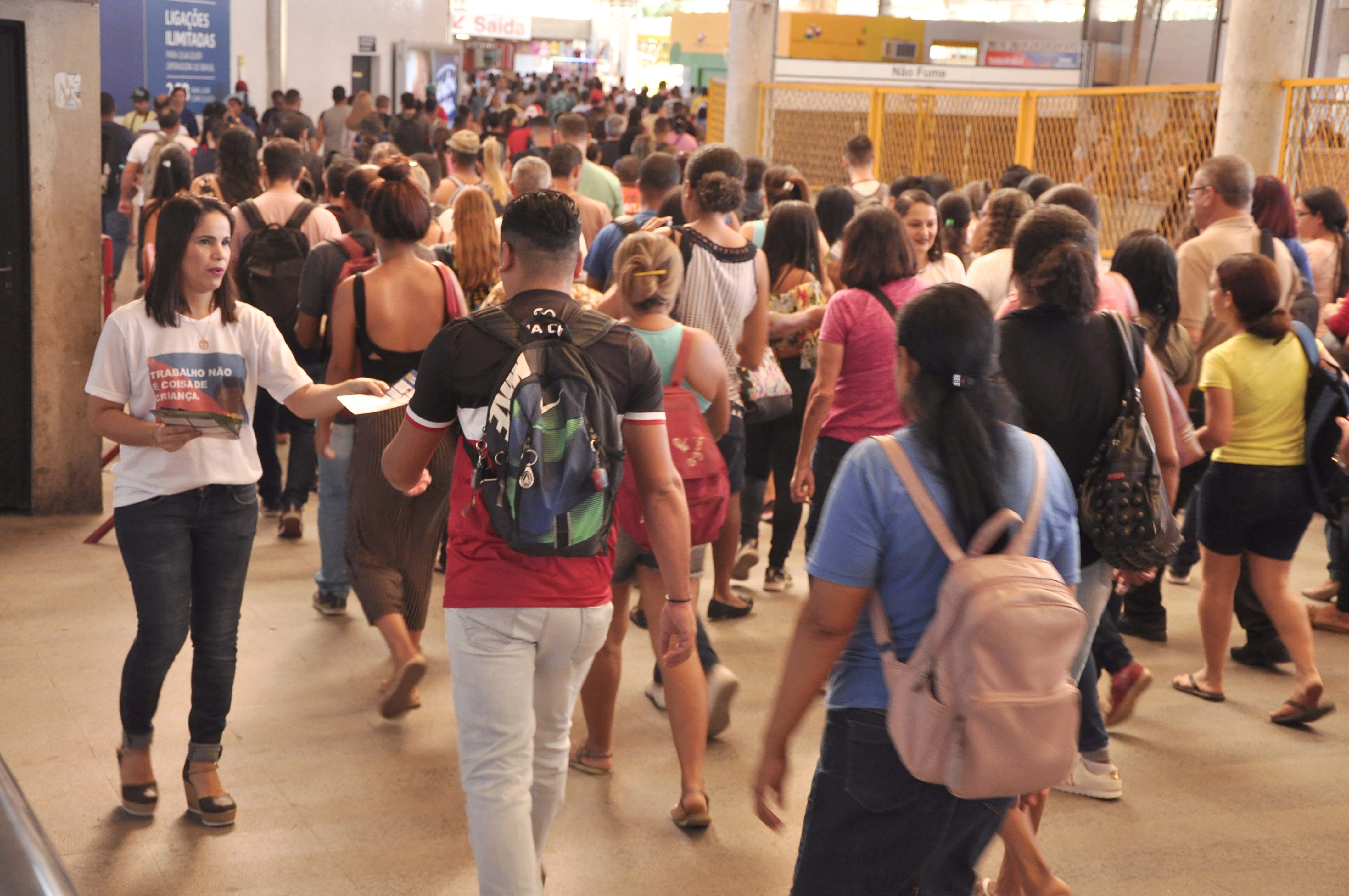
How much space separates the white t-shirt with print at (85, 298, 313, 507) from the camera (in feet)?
10.6

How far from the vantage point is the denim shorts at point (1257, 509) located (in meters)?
4.32

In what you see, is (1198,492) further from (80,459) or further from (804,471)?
(80,459)

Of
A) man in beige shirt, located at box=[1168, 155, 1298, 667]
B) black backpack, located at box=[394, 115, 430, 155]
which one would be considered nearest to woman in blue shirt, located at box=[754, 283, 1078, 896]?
man in beige shirt, located at box=[1168, 155, 1298, 667]

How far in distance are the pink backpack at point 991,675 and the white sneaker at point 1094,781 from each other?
1931mm

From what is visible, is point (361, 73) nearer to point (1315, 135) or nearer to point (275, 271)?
point (1315, 135)

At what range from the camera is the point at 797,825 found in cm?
365

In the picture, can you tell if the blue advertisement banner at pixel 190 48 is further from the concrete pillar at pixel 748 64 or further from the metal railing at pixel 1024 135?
the metal railing at pixel 1024 135

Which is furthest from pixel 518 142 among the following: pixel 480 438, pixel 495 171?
pixel 480 438

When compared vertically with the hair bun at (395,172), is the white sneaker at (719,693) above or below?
below

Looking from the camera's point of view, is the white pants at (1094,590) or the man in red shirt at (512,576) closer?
the man in red shirt at (512,576)

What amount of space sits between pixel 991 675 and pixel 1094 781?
2156 mm

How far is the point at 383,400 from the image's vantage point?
313 cm

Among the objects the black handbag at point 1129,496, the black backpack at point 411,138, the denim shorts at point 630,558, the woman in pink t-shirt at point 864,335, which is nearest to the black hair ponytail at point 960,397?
the black handbag at point 1129,496

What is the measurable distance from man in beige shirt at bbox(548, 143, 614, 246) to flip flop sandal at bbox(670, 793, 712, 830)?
163 inches
